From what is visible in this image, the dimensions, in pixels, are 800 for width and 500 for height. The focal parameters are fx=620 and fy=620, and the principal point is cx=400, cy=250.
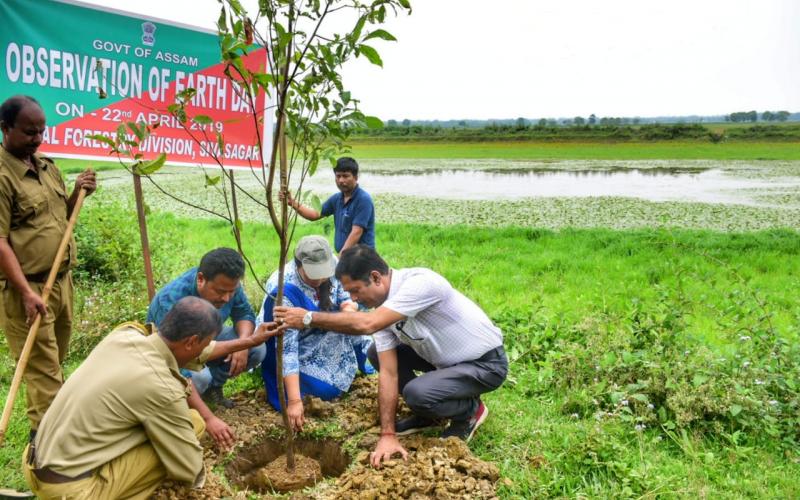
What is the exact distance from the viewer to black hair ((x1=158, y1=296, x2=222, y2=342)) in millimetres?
2600

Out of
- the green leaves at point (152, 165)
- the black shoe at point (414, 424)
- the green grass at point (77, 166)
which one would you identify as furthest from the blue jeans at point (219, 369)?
the green grass at point (77, 166)

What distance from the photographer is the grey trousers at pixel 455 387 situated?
132 inches

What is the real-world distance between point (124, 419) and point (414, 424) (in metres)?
1.70

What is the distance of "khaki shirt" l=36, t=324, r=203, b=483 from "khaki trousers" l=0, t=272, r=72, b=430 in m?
0.96

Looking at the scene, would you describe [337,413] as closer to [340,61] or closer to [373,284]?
[373,284]

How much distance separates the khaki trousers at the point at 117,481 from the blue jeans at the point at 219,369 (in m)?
0.95

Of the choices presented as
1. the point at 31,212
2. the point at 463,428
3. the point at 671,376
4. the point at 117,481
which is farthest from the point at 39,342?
the point at 671,376

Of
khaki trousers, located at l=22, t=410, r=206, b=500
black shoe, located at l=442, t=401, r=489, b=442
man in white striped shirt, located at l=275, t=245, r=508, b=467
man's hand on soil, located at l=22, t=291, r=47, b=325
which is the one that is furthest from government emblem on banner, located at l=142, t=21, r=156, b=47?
black shoe, located at l=442, t=401, r=489, b=442

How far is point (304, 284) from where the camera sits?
3883 mm

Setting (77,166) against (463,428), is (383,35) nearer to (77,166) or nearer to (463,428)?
(463,428)

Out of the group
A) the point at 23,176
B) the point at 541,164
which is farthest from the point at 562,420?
the point at 541,164

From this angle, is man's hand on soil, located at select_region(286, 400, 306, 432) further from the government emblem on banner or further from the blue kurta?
the government emblem on banner

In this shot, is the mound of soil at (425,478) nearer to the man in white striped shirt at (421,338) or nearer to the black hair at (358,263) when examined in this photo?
the man in white striped shirt at (421,338)

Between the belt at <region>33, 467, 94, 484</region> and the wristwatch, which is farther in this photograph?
the wristwatch
